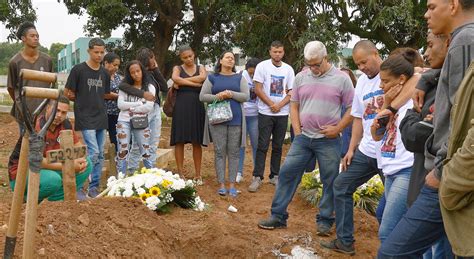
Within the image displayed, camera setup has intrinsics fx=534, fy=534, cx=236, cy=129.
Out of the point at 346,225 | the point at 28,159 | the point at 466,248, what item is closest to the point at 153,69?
the point at 346,225

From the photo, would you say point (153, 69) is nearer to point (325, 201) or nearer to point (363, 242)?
point (325, 201)

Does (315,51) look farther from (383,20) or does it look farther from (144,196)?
(383,20)

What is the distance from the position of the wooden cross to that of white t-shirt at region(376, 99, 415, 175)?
2.13 meters

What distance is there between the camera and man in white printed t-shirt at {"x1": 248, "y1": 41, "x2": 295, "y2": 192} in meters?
7.19

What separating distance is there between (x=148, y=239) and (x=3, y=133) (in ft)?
27.4

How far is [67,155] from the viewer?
12.2 feet

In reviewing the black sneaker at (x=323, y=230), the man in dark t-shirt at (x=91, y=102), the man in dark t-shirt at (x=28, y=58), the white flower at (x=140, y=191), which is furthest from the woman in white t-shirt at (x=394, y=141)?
the man in dark t-shirt at (x=28, y=58)

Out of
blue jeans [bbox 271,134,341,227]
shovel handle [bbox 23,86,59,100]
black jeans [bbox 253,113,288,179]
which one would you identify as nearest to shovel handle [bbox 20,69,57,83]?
shovel handle [bbox 23,86,59,100]

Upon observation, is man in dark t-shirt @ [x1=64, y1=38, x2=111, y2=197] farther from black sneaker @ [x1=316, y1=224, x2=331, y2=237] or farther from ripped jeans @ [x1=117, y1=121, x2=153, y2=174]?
black sneaker @ [x1=316, y1=224, x2=331, y2=237]

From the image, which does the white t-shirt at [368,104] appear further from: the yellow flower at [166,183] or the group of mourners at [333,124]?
the yellow flower at [166,183]

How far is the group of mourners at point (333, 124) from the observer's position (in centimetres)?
248

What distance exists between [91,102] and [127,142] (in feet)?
2.12

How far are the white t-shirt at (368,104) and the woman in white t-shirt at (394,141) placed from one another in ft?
1.26

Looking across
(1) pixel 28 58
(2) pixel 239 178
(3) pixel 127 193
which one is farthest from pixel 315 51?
(1) pixel 28 58
